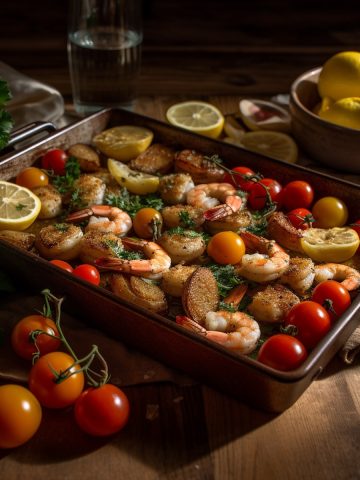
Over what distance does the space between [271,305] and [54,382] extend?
33.1 inches

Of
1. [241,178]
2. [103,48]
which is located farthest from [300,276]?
[103,48]

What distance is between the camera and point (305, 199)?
334cm

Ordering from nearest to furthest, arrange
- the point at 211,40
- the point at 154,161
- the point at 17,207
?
1. the point at 17,207
2. the point at 154,161
3. the point at 211,40

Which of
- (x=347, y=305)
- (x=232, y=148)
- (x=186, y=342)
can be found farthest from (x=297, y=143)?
(x=186, y=342)

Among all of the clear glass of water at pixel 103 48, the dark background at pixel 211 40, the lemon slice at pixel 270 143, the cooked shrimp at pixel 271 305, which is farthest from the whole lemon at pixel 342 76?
the cooked shrimp at pixel 271 305

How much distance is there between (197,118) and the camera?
408cm

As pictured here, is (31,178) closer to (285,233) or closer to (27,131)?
(27,131)

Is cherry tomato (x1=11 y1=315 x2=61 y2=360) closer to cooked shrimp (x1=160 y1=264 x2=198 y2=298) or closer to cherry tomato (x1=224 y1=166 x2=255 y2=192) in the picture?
cooked shrimp (x1=160 y1=264 x2=198 y2=298)

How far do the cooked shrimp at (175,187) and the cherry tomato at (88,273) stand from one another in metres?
0.69

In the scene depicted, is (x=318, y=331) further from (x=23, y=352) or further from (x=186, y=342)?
(x=23, y=352)

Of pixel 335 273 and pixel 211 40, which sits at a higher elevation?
pixel 335 273

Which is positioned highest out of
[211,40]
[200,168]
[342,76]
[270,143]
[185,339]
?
[342,76]

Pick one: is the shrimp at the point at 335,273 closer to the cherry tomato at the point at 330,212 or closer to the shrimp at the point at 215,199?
the cherry tomato at the point at 330,212

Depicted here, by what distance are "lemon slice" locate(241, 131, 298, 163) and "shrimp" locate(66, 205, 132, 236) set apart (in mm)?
1037
